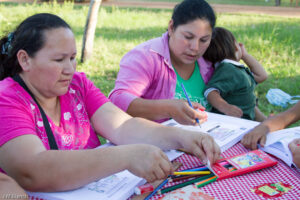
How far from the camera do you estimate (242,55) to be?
264 centimetres

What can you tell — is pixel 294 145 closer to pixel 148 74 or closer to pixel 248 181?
pixel 248 181

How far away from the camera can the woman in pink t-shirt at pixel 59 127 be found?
42.4 inches

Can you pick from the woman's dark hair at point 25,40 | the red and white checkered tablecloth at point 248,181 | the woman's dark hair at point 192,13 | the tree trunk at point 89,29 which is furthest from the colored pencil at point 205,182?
the tree trunk at point 89,29

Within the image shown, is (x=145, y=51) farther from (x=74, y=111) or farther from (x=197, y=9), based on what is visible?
(x=74, y=111)

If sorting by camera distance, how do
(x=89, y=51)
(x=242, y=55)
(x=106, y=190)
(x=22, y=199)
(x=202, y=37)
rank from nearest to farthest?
1. (x=22, y=199)
2. (x=106, y=190)
3. (x=202, y=37)
4. (x=242, y=55)
5. (x=89, y=51)

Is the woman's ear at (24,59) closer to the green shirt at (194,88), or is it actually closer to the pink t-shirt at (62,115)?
the pink t-shirt at (62,115)

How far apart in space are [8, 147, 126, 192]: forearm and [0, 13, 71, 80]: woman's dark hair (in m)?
0.45

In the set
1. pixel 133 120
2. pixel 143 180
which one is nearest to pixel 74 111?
pixel 133 120

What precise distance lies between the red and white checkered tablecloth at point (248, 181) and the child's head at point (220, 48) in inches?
45.1

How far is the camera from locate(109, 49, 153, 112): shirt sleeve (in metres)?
2.02

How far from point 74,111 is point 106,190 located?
55 cm

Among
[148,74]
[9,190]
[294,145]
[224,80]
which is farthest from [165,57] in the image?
[9,190]

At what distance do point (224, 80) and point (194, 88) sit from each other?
0.68 feet

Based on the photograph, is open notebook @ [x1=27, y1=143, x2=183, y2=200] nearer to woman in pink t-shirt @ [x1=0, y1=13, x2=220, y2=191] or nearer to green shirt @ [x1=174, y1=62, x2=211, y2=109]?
woman in pink t-shirt @ [x1=0, y1=13, x2=220, y2=191]
